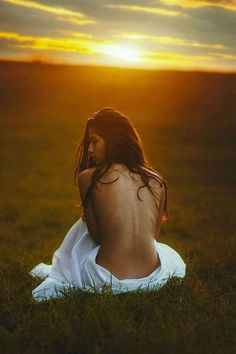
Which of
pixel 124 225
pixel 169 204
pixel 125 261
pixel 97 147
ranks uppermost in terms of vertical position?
pixel 97 147

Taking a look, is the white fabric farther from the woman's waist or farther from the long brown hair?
Result: the long brown hair

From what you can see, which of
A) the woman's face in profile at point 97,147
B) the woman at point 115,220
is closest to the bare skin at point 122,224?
the woman at point 115,220

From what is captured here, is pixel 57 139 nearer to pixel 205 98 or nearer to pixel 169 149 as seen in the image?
pixel 169 149

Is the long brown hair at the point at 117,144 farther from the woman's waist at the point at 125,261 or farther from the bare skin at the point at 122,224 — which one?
the woman's waist at the point at 125,261

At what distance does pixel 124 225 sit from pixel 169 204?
7397 millimetres

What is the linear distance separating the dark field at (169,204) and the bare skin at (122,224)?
28cm

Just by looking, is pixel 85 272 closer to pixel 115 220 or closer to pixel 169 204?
pixel 115 220

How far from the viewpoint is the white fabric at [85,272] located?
4898 mm

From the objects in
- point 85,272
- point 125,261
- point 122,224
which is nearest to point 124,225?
point 122,224

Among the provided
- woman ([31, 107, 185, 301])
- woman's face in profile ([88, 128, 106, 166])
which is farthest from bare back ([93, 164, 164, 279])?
woman's face in profile ([88, 128, 106, 166])

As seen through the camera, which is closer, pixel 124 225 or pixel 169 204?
pixel 124 225

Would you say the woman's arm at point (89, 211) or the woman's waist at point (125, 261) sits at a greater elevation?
the woman's arm at point (89, 211)

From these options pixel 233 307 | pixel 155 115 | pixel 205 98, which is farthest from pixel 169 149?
pixel 233 307

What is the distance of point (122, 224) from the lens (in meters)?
4.95
